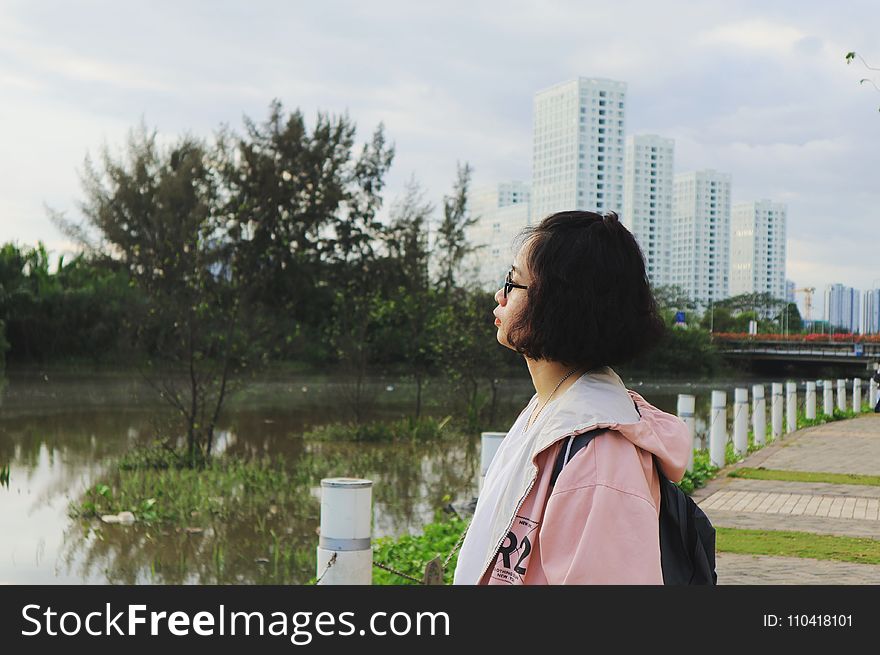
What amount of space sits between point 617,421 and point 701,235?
55.7m

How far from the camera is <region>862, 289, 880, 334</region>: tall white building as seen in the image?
43200 mm

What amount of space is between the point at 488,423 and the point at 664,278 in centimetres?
3770

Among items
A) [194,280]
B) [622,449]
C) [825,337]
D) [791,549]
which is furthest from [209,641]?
[825,337]

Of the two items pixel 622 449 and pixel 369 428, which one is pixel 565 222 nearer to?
pixel 622 449

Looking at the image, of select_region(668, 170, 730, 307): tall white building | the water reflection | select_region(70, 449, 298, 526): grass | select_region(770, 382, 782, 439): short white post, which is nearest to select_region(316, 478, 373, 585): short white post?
the water reflection

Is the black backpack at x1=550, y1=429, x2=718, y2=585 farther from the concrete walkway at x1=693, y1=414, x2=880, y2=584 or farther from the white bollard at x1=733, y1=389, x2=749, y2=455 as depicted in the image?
the white bollard at x1=733, y1=389, x2=749, y2=455

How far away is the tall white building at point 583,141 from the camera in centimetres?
5225

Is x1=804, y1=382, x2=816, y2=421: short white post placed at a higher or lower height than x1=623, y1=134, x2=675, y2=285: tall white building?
lower

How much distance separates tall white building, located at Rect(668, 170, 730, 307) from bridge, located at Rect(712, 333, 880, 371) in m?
7.68

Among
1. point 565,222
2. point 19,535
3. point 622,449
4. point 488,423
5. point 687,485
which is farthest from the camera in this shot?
point 488,423

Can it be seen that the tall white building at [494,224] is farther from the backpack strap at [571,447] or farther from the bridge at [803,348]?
the backpack strap at [571,447]

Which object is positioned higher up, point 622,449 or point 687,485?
point 622,449

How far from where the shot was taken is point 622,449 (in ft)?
5.77

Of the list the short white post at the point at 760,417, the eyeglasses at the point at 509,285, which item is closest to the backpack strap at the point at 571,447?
the eyeglasses at the point at 509,285
